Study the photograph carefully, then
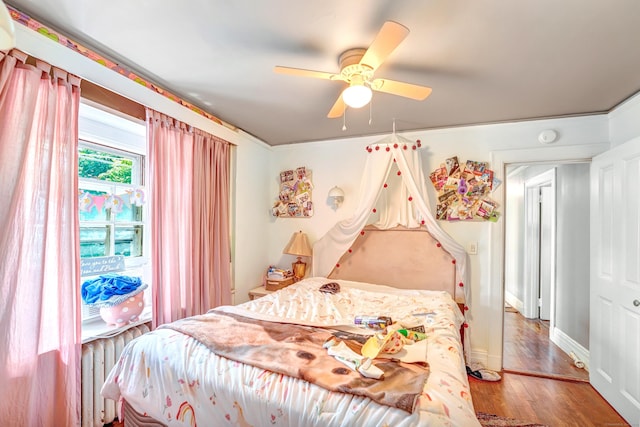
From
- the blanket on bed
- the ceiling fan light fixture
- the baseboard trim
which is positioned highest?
the ceiling fan light fixture

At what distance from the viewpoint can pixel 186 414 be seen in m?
1.43

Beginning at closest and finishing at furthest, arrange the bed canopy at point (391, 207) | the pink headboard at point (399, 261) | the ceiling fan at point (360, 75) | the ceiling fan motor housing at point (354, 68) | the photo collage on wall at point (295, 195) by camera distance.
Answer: the ceiling fan at point (360, 75) < the ceiling fan motor housing at point (354, 68) < the bed canopy at point (391, 207) < the pink headboard at point (399, 261) < the photo collage on wall at point (295, 195)

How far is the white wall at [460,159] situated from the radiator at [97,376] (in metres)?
2.19

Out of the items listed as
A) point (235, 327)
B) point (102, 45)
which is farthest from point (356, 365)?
point (102, 45)

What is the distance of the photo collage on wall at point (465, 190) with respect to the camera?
310cm

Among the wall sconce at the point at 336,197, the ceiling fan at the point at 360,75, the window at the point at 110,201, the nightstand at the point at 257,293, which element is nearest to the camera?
the ceiling fan at the point at 360,75

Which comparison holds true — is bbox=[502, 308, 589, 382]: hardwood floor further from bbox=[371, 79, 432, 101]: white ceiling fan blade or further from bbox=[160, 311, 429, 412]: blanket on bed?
bbox=[371, 79, 432, 101]: white ceiling fan blade

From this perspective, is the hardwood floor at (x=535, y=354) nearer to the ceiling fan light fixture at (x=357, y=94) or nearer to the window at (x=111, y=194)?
the ceiling fan light fixture at (x=357, y=94)

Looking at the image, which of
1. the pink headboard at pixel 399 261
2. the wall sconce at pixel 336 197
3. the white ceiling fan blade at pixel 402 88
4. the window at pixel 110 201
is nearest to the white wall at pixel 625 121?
the pink headboard at pixel 399 261

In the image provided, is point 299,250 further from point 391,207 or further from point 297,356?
point 297,356

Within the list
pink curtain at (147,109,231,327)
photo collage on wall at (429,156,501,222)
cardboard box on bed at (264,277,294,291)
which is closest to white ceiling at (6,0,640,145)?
pink curtain at (147,109,231,327)

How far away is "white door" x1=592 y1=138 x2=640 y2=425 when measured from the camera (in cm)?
218

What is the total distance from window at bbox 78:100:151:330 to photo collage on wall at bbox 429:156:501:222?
2.88 m

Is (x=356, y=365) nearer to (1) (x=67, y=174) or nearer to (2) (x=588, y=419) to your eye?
(1) (x=67, y=174)
